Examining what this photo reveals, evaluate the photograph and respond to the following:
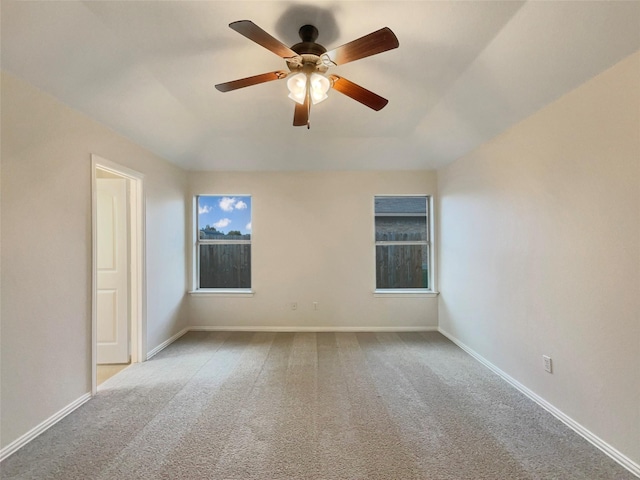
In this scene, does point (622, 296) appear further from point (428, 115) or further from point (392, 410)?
point (428, 115)

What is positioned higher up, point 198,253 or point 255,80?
point 255,80

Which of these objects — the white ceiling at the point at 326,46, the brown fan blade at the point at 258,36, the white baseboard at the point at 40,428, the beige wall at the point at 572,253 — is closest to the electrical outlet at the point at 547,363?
the beige wall at the point at 572,253

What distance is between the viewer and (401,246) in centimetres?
447

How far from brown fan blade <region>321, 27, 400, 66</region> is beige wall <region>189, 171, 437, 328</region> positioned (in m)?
2.64

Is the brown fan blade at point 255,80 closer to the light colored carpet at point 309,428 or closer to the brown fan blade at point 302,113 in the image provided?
the brown fan blade at point 302,113

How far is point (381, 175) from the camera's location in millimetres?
4328

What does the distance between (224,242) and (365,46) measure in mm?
3550

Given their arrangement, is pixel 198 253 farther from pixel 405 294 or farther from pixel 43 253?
pixel 405 294

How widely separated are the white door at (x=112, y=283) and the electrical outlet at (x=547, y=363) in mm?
4071

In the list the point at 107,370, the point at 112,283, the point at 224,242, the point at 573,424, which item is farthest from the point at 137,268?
the point at 573,424

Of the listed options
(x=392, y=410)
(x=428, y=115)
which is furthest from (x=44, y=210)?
(x=428, y=115)

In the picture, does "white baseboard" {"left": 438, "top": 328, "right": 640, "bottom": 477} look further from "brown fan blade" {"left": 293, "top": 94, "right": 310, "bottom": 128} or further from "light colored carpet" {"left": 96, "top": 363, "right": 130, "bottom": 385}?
"light colored carpet" {"left": 96, "top": 363, "right": 130, "bottom": 385}

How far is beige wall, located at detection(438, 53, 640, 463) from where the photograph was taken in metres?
1.69

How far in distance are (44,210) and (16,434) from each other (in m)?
1.47
